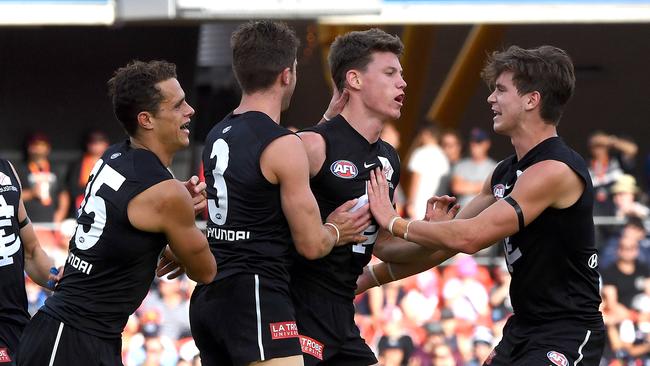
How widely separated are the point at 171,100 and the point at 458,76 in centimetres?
1142

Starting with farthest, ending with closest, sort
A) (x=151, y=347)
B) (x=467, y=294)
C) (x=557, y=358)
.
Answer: (x=467, y=294), (x=151, y=347), (x=557, y=358)

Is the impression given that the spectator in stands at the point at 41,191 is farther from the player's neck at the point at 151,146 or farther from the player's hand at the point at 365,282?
the player's neck at the point at 151,146

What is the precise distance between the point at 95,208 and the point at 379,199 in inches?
60.3

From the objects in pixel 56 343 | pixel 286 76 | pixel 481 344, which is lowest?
pixel 56 343

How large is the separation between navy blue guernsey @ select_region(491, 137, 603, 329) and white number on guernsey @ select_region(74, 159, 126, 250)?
2.13m

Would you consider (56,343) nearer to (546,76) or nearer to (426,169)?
(546,76)

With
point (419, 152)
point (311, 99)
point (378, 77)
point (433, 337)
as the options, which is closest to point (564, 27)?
point (311, 99)

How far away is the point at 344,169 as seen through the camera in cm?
614

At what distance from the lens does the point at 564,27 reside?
20.9 metres

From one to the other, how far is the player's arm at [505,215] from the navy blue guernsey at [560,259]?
0.23 ft

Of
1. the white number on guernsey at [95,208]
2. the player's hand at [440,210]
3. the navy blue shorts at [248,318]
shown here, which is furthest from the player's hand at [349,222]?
the white number on guernsey at [95,208]

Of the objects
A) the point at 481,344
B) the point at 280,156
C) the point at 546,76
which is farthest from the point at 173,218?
the point at 481,344

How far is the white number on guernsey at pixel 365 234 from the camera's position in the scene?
619 centimetres

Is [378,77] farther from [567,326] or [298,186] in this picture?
[567,326]
